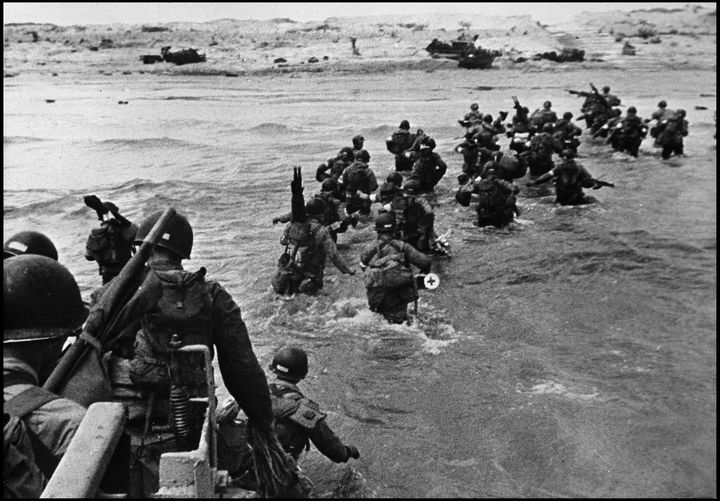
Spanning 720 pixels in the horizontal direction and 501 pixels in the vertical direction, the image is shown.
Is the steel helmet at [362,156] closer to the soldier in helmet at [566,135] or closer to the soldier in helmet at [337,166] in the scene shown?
the soldier in helmet at [337,166]

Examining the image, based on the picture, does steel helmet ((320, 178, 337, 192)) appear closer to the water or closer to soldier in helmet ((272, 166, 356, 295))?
the water

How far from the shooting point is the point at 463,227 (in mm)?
13852

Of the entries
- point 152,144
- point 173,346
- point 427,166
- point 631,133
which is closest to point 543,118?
point 631,133

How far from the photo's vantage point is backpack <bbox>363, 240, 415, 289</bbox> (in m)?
8.60

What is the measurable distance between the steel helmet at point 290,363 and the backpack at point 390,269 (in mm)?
3535

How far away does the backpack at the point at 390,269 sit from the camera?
339 inches

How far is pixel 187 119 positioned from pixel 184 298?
28726mm

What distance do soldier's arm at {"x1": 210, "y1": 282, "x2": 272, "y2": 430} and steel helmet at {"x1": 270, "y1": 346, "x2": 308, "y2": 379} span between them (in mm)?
649

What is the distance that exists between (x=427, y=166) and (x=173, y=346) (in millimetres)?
11906

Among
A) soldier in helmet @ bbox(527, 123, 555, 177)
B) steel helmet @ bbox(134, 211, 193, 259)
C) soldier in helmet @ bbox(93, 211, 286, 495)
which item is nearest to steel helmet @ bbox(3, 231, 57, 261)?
steel helmet @ bbox(134, 211, 193, 259)

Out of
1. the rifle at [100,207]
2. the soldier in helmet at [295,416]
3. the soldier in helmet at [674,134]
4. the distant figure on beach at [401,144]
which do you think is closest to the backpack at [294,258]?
the rifle at [100,207]

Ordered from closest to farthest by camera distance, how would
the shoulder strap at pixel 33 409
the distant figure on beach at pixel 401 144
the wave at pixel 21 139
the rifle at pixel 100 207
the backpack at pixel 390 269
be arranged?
the shoulder strap at pixel 33 409
the rifle at pixel 100 207
the backpack at pixel 390 269
the distant figure on beach at pixel 401 144
the wave at pixel 21 139

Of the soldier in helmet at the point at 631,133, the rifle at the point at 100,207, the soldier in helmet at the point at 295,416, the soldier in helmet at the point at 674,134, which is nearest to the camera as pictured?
the soldier in helmet at the point at 295,416

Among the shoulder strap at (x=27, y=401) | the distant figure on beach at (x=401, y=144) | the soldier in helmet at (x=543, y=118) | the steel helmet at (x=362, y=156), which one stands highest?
the shoulder strap at (x=27, y=401)
